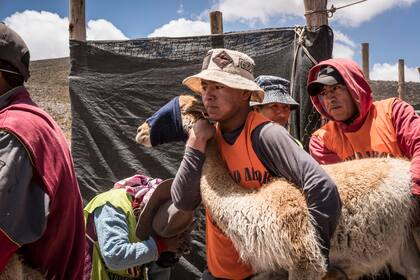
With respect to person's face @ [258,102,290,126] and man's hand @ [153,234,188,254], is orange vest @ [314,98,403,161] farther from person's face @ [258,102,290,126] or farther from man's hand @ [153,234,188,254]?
man's hand @ [153,234,188,254]

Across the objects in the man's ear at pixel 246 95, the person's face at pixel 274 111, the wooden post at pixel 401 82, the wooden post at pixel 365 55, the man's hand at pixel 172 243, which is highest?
the wooden post at pixel 365 55

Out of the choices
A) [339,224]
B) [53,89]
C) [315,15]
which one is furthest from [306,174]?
[53,89]

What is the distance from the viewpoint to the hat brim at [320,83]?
2.29 m

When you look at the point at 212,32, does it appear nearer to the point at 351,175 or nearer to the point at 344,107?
the point at 344,107

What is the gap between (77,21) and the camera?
4.47 metres

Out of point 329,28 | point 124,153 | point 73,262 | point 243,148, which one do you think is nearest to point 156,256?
point 73,262

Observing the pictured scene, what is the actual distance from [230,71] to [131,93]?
2.35 meters

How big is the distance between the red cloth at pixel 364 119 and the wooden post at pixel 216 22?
2.13 meters

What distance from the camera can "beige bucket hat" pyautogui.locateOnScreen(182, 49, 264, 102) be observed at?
1.92m

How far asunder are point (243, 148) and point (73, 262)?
0.80 metres

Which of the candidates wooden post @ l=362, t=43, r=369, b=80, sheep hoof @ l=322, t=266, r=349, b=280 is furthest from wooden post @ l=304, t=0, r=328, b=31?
wooden post @ l=362, t=43, r=369, b=80

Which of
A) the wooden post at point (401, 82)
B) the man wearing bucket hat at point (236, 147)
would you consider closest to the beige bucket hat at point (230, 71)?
the man wearing bucket hat at point (236, 147)

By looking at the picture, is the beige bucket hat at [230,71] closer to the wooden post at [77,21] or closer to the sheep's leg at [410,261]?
the sheep's leg at [410,261]

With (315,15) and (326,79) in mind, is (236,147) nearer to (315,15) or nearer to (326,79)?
(326,79)
